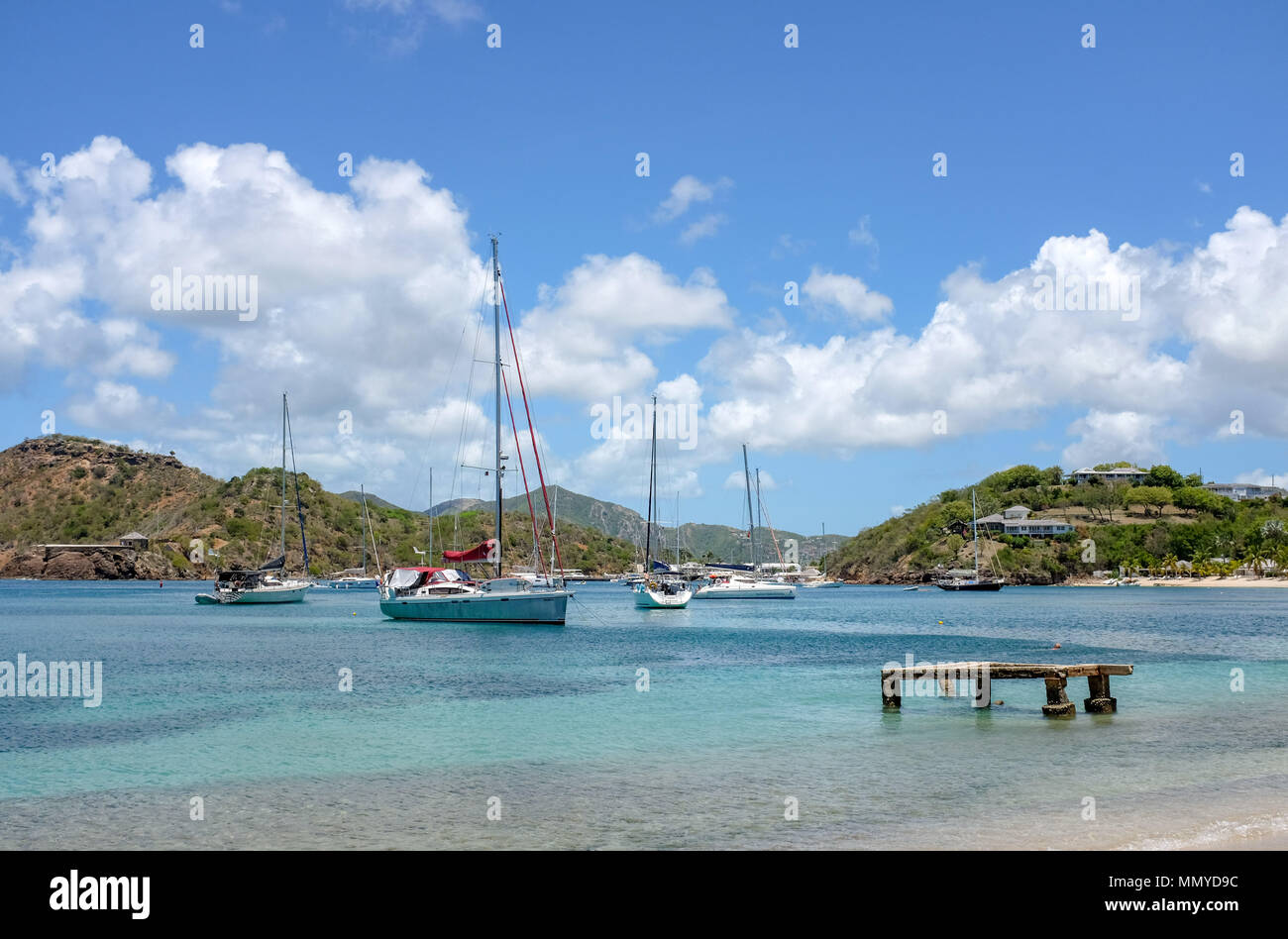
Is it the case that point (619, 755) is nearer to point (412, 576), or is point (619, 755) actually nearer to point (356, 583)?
point (412, 576)

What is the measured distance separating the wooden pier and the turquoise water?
69cm

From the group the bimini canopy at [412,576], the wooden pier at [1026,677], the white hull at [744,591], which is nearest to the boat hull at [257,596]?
the bimini canopy at [412,576]

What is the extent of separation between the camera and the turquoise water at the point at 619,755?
1382 centimetres

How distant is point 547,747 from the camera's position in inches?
799

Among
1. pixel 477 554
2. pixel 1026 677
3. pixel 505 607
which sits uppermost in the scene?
pixel 477 554

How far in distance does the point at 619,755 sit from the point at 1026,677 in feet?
37.5

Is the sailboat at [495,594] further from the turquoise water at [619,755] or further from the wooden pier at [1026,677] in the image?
the wooden pier at [1026,677]

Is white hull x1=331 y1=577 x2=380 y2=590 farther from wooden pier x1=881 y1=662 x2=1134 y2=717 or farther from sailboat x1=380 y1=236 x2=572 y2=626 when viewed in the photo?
wooden pier x1=881 y1=662 x2=1134 y2=717

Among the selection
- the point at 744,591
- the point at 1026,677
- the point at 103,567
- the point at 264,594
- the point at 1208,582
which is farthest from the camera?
the point at 103,567

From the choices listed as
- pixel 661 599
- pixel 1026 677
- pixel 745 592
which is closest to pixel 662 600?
pixel 661 599

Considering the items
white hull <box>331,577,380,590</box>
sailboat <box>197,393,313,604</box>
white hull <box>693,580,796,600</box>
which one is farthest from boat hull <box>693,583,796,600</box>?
white hull <box>331,577,380,590</box>

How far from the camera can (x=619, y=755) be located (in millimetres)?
19562

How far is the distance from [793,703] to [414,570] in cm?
3943
